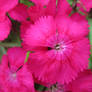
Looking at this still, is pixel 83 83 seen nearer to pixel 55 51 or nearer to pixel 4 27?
pixel 55 51

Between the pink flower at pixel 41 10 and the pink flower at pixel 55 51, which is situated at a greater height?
the pink flower at pixel 41 10

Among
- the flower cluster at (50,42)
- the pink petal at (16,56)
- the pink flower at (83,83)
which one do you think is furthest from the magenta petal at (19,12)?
the pink flower at (83,83)

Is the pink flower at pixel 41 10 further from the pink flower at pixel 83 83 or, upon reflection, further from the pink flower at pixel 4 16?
the pink flower at pixel 83 83

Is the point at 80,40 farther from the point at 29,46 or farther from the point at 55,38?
the point at 29,46

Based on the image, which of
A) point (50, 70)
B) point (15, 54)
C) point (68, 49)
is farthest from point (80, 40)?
point (15, 54)

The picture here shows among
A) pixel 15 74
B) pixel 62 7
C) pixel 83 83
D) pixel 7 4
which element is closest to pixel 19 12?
pixel 7 4

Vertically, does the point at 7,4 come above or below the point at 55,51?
above

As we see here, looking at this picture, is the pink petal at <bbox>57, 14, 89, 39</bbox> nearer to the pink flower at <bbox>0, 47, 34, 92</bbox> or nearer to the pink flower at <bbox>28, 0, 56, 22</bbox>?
the pink flower at <bbox>28, 0, 56, 22</bbox>
